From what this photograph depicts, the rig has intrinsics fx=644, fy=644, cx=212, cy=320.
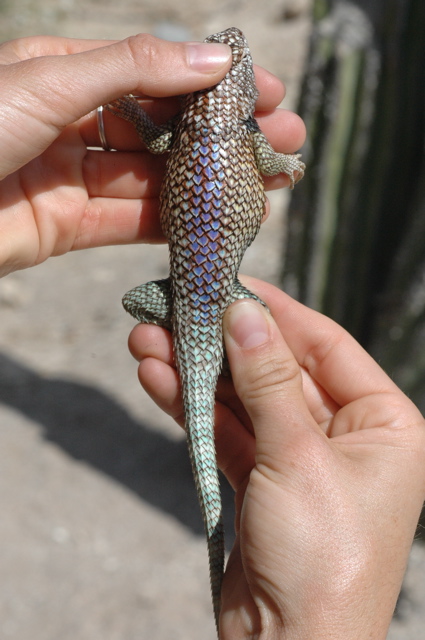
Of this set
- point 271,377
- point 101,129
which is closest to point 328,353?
point 271,377

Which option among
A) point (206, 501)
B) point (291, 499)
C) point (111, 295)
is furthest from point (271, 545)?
point (111, 295)

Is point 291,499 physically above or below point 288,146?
below

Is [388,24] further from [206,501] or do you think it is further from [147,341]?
[206,501]

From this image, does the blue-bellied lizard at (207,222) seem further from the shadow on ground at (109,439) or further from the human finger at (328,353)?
the shadow on ground at (109,439)

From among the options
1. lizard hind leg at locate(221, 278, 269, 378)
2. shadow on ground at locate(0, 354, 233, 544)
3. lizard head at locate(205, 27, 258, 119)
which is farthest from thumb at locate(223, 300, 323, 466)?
shadow on ground at locate(0, 354, 233, 544)

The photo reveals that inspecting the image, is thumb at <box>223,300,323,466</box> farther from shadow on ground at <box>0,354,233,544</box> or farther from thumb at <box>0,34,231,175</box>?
shadow on ground at <box>0,354,233,544</box>

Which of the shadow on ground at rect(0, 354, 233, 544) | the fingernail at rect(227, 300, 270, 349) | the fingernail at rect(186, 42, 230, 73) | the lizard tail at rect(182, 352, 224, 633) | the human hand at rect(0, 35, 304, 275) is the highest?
the fingernail at rect(186, 42, 230, 73)

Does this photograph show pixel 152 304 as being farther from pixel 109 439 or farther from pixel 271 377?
pixel 109 439
